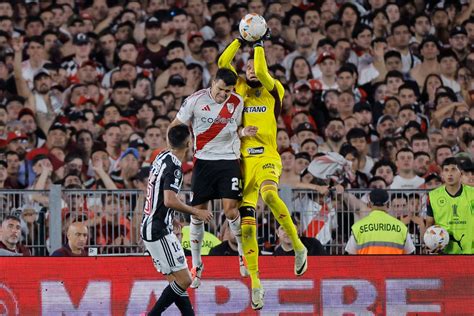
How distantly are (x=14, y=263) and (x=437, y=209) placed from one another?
17.6 feet

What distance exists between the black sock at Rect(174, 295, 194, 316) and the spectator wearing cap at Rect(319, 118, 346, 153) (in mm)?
6295

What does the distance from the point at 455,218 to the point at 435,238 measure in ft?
1.58

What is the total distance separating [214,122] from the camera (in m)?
17.2

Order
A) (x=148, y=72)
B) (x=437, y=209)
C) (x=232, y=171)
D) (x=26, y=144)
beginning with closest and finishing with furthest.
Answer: (x=232, y=171) < (x=437, y=209) < (x=26, y=144) < (x=148, y=72)

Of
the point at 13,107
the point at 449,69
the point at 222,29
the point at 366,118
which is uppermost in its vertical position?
the point at 222,29

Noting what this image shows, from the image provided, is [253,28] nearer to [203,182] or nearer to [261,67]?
[261,67]

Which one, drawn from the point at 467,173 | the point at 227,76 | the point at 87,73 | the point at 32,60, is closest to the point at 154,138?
the point at 87,73

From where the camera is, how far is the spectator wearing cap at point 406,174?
21547 millimetres

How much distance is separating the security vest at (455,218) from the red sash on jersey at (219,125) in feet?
11.0

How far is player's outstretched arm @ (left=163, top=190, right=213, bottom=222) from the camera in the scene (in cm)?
1620

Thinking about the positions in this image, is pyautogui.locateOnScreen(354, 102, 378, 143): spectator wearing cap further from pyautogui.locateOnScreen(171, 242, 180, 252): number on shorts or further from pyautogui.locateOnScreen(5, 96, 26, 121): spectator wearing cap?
pyautogui.locateOnScreen(171, 242, 180, 252): number on shorts

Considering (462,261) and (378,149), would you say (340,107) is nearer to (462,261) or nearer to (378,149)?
(378,149)

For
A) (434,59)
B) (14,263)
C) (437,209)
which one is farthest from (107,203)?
(434,59)

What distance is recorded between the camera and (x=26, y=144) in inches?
894
